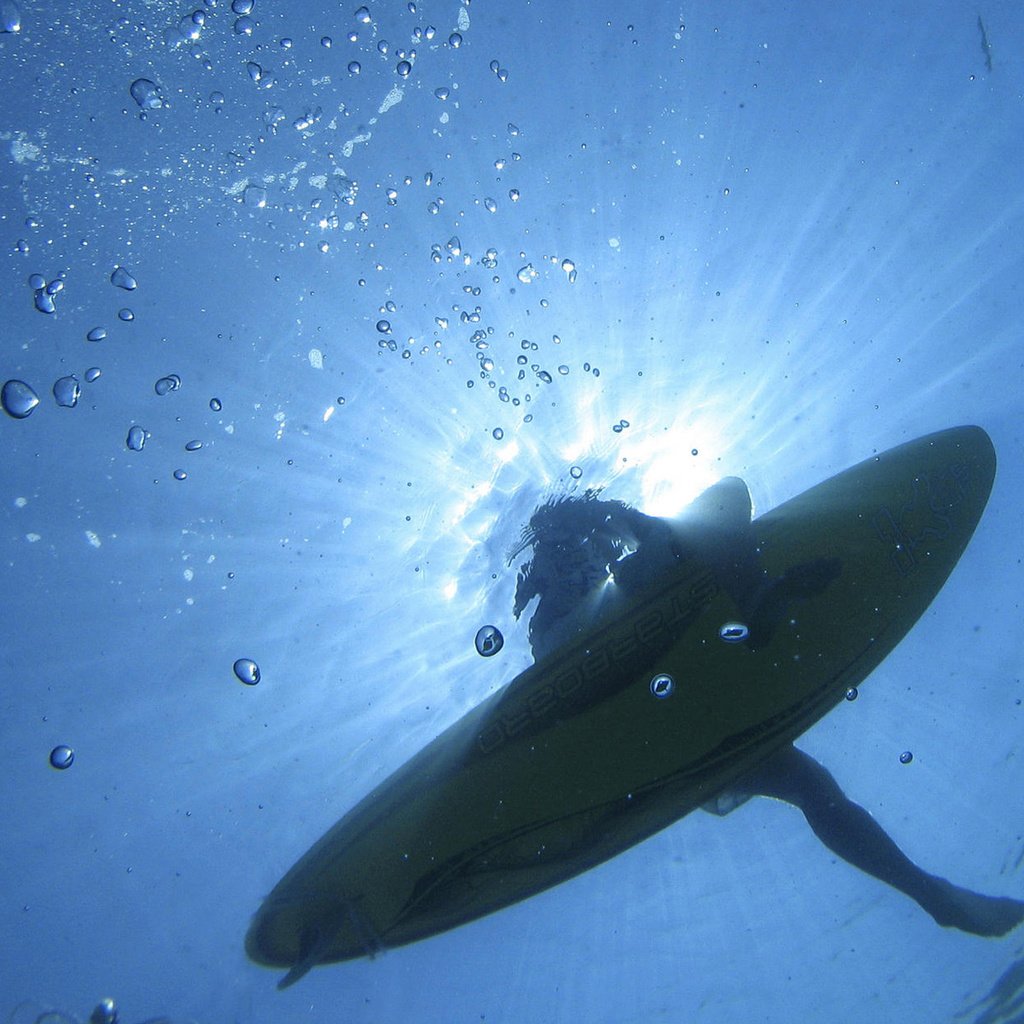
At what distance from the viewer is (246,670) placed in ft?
19.1

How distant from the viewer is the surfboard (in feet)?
16.5

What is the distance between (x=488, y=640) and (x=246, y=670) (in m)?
2.36

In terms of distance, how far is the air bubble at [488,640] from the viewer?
5742 mm

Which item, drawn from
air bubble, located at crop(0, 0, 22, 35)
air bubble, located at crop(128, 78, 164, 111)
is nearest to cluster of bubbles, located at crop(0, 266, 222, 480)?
air bubble, located at crop(128, 78, 164, 111)

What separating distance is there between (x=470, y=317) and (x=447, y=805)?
4050 millimetres

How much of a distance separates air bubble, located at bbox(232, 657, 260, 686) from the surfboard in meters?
1.62

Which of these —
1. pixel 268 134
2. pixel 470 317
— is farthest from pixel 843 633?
pixel 268 134

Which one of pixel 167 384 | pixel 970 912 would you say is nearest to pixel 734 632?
pixel 970 912

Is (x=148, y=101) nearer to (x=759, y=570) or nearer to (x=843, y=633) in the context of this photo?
(x=759, y=570)

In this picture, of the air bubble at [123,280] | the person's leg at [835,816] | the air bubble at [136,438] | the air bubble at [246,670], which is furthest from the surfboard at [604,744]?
the air bubble at [123,280]

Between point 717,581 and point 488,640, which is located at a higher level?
point 488,640

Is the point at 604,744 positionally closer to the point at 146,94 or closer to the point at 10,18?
the point at 146,94

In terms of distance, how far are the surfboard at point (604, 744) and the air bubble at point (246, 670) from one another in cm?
162

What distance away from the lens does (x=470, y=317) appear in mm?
4969
